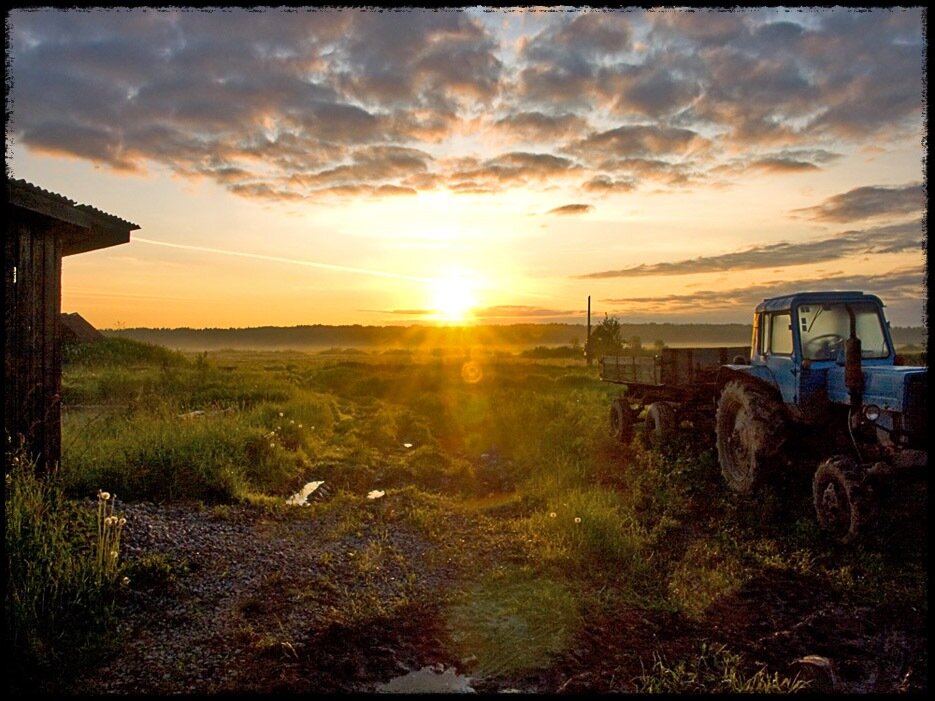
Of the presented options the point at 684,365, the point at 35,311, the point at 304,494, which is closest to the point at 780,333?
the point at 684,365

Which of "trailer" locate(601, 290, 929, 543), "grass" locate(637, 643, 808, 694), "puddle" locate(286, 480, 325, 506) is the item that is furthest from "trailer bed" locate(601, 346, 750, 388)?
"grass" locate(637, 643, 808, 694)

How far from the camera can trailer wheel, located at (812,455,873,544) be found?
7.23 meters

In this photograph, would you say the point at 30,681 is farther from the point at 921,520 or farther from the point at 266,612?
the point at 921,520

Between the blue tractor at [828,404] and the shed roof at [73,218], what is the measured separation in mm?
9070

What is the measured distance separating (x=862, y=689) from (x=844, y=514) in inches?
127

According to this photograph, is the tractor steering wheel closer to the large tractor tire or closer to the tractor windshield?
the tractor windshield

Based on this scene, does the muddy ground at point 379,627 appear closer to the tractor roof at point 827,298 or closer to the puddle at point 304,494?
the puddle at point 304,494

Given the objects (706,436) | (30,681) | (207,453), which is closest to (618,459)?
(706,436)

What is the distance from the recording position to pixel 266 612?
5.83m

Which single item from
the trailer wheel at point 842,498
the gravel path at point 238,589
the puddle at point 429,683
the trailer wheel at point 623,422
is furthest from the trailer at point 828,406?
the puddle at point 429,683

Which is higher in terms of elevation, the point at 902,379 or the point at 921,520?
the point at 902,379

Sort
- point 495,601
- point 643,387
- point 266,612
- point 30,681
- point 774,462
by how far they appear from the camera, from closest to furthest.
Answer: point 30,681, point 266,612, point 495,601, point 774,462, point 643,387

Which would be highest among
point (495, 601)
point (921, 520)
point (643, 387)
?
point (643, 387)

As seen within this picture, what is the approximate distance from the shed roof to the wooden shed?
0.04 feet
